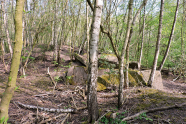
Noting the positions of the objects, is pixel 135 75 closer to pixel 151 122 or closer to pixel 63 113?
pixel 151 122

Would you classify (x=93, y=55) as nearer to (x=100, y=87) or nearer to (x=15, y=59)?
(x=15, y=59)

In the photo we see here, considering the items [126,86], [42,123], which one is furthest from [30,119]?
[126,86]

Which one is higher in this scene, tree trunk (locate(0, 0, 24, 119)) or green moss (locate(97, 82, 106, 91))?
tree trunk (locate(0, 0, 24, 119))

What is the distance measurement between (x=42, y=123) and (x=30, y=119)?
371mm

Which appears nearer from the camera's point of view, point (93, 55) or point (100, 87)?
point (93, 55)

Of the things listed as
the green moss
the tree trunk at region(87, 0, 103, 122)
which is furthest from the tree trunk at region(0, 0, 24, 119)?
the green moss

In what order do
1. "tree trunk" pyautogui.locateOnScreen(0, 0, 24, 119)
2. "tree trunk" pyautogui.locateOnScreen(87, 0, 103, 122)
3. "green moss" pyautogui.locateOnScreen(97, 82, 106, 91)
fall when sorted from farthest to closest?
"green moss" pyautogui.locateOnScreen(97, 82, 106, 91)
"tree trunk" pyautogui.locateOnScreen(87, 0, 103, 122)
"tree trunk" pyautogui.locateOnScreen(0, 0, 24, 119)

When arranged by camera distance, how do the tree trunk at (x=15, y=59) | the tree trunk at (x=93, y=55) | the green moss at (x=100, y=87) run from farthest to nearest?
the green moss at (x=100, y=87), the tree trunk at (x=93, y=55), the tree trunk at (x=15, y=59)

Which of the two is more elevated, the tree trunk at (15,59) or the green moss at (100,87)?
the tree trunk at (15,59)

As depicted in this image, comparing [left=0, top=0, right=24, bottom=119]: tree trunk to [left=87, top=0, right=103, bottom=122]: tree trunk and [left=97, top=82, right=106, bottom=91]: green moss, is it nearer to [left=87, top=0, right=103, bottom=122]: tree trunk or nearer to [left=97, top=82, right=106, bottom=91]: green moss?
[left=87, top=0, right=103, bottom=122]: tree trunk

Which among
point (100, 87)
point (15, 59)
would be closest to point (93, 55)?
point (15, 59)

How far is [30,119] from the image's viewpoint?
3326mm

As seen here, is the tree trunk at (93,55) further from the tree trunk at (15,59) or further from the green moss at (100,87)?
the green moss at (100,87)

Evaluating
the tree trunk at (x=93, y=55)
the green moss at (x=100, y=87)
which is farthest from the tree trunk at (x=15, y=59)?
the green moss at (x=100, y=87)
